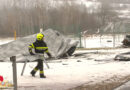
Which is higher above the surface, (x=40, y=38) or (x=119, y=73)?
(x=40, y=38)

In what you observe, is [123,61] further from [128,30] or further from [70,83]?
[128,30]

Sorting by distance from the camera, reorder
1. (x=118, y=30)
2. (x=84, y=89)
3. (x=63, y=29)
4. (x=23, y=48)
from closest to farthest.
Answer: (x=84, y=89) < (x=23, y=48) < (x=63, y=29) < (x=118, y=30)

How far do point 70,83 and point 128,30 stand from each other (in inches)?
1000

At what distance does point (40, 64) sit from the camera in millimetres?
10172

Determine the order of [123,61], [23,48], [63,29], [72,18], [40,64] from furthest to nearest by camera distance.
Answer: [72,18]
[63,29]
[23,48]
[123,61]
[40,64]

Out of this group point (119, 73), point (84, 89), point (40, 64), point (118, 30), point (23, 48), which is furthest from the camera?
point (118, 30)

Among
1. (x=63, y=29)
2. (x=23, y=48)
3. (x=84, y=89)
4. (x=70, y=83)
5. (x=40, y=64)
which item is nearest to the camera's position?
(x=84, y=89)

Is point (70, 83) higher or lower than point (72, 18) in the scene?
lower

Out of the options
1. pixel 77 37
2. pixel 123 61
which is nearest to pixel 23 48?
pixel 123 61

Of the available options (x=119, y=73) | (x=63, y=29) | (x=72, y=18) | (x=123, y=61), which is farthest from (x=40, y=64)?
(x=72, y=18)

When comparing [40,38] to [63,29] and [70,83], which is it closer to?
[70,83]

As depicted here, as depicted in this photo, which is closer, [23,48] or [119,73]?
[119,73]

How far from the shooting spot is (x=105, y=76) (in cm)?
1069

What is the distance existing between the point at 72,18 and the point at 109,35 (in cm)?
1985
